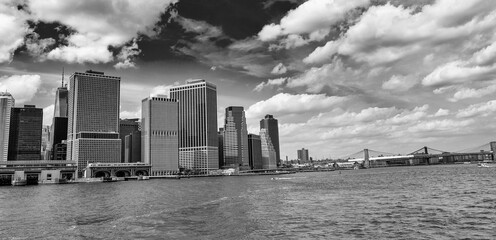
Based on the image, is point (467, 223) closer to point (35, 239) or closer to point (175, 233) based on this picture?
point (175, 233)

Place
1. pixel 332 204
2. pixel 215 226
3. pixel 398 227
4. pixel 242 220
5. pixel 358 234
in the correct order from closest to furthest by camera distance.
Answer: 1. pixel 358 234
2. pixel 398 227
3. pixel 215 226
4. pixel 242 220
5. pixel 332 204

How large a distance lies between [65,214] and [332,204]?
44111mm

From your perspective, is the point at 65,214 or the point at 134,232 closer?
the point at 134,232

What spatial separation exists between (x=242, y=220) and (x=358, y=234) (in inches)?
674

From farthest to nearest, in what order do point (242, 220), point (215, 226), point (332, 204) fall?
1. point (332, 204)
2. point (242, 220)
3. point (215, 226)

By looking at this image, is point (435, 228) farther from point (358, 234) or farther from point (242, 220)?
point (242, 220)

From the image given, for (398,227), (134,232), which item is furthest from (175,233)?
(398,227)

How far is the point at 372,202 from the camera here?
220ft

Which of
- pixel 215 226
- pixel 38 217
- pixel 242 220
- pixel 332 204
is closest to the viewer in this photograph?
pixel 215 226

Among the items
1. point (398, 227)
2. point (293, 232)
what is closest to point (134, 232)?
point (293, 232)

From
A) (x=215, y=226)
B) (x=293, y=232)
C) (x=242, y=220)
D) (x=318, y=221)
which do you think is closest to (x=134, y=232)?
(x=215, y=226)

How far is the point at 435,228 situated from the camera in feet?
140

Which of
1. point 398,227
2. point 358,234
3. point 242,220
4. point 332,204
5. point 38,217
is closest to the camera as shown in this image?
point 358,234

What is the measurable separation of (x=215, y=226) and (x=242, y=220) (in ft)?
17.7
